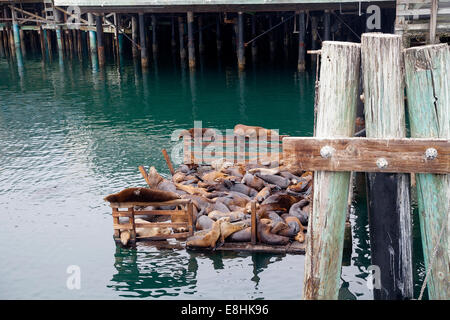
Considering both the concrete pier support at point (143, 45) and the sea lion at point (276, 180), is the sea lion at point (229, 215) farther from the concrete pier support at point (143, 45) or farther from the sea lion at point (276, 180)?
the concrete pier support at point (143, 45)

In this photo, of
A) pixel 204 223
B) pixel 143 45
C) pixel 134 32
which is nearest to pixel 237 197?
pixel 204 223

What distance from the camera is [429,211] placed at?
6582 millimetres

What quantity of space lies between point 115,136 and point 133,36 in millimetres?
20821

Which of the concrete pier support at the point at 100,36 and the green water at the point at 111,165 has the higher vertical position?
the concrete pier support at the point at 100,36

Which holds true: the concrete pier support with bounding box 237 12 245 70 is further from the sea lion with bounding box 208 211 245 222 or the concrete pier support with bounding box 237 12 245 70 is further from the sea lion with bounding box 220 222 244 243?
the sea lion with bounding box 220 222 244 243

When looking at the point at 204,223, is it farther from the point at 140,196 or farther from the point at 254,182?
the point at 254,182

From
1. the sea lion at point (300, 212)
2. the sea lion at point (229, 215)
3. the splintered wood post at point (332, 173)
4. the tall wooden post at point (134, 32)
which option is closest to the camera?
the splintered wood post at point (332, 173)

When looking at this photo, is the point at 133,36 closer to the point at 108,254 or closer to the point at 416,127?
the point at 108,254

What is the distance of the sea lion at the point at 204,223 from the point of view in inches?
543

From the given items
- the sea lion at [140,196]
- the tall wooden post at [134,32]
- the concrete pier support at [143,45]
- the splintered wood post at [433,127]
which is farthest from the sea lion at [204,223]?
the tall wooden post at [134,32]

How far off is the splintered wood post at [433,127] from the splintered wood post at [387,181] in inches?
6.1

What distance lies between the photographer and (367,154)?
6.50 m

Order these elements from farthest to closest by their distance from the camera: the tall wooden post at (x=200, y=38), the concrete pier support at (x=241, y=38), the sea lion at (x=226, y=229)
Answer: the tall wooden post at (x=200, y=38), the concrete pier support at (x=241, y=38), the sea lion at (x=226, y=229)

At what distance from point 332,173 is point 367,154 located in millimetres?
441
